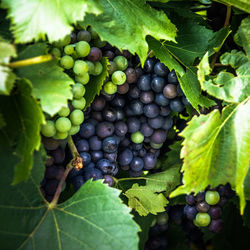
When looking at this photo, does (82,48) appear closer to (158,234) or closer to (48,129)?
(48,129)

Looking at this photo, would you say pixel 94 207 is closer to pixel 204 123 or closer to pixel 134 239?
pixel 134 239

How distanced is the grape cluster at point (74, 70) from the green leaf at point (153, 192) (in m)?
0.30

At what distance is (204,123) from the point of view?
735 millimetres

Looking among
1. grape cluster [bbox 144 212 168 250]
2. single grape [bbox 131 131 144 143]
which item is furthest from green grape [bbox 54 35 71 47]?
grape cluster [bbox 144 212 168 250]

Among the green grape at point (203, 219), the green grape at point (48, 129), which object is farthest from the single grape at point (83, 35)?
the green grape at point (203, 219)

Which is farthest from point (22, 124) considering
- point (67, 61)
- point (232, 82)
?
point (232, 82)

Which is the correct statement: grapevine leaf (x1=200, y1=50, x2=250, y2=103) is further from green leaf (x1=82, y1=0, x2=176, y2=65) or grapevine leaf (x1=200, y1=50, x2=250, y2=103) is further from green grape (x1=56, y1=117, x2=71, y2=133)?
green grape (x1=56, y1=117, x2=71, y2=133)

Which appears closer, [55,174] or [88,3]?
→ [88,3]

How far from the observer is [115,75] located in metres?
0.83

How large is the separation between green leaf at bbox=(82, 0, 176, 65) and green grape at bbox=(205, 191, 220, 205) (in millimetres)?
396

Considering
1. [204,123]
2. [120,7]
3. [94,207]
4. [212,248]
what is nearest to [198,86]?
[204,123]

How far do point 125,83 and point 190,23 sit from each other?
26 cm

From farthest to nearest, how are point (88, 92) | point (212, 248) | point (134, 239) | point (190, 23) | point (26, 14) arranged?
point (212, 248) → point (190, 23) → point (88, 92) → point (134, 239) → point (26, 14)

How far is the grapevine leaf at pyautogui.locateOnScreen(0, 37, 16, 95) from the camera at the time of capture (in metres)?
0.56
